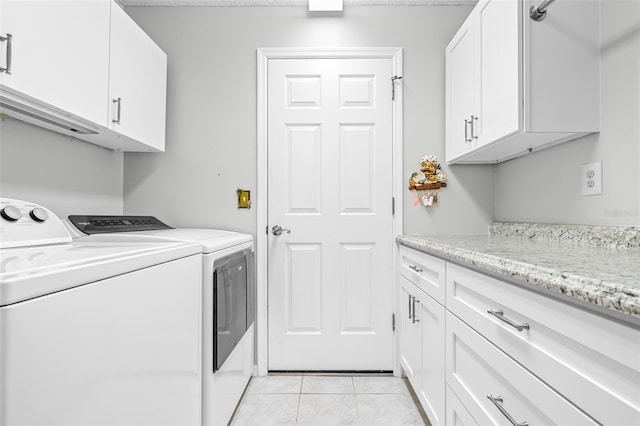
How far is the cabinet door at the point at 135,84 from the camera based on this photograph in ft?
5.22

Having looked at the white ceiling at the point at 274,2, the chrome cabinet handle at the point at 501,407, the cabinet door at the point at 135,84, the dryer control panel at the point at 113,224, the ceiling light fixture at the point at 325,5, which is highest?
the white ceiling at the point at 274,2

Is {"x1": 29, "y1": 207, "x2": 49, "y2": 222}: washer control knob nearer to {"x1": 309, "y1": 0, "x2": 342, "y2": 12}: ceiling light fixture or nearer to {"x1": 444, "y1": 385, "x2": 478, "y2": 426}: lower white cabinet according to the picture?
{"x1": 444, "y1": 385, "x2": 478, "y2": 426}: lower white cabinet

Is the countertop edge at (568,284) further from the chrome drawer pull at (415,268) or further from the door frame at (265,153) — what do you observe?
the door frame at (265,153)

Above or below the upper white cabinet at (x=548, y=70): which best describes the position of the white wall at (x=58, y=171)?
below

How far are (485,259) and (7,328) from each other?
107 centimetres

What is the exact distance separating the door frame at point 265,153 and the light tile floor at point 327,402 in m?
0.25

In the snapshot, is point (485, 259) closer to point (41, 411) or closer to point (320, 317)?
point (41, 411)

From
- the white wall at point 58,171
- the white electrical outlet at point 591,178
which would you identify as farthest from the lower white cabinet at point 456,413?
the white wall at point 58,171

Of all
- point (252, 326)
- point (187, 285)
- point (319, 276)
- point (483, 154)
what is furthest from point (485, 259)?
point (252, 326)

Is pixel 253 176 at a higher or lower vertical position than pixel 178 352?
higher

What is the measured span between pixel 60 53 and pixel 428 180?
75.8 inches

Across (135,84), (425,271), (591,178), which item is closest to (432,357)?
(425,271)

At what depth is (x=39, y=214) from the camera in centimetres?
125

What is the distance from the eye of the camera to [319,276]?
86.7 inches
